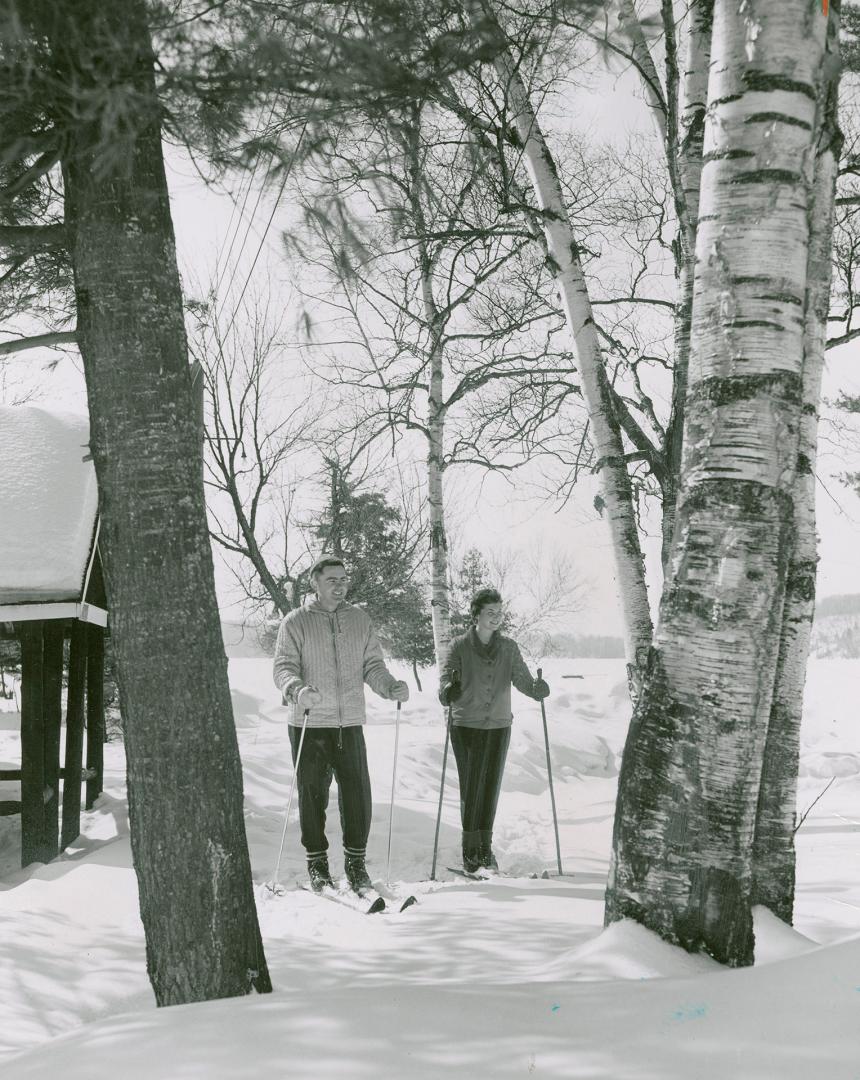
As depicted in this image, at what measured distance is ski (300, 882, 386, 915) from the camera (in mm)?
4984

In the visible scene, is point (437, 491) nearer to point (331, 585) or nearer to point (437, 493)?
point (437, 493)

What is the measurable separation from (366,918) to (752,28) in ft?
13.5

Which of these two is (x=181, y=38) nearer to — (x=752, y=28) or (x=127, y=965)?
(x=752, y=28)

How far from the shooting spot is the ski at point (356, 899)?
16.4 feet

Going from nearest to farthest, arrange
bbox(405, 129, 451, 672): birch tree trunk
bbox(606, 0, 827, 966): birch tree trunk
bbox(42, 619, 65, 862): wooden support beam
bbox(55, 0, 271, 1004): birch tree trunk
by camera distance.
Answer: bbox(606, 0, 827, 966): birch tree trunk → bbox(55, 0, 271, 1004): birch tree trunk → bbox(42, 619, 65, 862): wooden support beam → bbox(405, 129, 451, 672): birch tree trunk

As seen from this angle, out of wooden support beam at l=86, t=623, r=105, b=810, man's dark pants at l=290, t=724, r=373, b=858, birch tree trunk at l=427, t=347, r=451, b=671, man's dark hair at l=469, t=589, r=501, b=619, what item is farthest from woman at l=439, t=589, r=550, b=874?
birch tree trunk at l=427, t=347, r=451, b=671

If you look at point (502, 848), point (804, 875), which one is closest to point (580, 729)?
point (502, 848)

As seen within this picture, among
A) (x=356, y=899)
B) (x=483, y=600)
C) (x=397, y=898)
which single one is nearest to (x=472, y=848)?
(x=397, y=898)

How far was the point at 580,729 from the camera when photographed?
17469mm

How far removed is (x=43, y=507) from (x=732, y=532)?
635cm

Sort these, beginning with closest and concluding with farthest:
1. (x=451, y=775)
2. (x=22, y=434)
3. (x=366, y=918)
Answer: (x=366, y=918), (x=22, y=434), (x=451, y=775)

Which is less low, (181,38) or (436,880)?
(181,38)

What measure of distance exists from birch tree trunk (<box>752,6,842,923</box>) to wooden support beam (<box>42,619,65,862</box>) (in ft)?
18.5

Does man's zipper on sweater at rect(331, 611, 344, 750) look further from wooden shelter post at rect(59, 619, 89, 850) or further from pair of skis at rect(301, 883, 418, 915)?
wooden shelter post at rect(59, 619, 89, 850)
